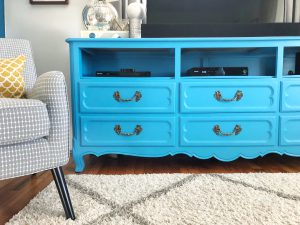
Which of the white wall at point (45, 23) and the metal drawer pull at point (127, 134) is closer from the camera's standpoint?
the metal drawer pull at point (127, 134)

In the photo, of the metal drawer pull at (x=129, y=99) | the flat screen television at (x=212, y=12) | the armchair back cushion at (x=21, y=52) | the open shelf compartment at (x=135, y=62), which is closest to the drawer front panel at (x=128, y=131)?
the metal drawer pull at (x=129, y=99)

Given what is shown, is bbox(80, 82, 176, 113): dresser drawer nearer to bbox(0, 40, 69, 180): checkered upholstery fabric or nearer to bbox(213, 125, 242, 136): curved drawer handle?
bbox(213, 125, 242, 136): curved drawer handle

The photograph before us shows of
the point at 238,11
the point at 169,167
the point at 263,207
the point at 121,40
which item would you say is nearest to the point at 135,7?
the point at 121,40

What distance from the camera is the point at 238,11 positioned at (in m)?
1.84

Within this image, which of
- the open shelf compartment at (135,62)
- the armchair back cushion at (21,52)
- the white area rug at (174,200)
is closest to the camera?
the white area rug at (174,200)

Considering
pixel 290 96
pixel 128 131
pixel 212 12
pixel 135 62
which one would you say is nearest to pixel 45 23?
pixel 135 62

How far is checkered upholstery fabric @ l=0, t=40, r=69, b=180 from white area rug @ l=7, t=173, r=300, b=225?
0.67 ft

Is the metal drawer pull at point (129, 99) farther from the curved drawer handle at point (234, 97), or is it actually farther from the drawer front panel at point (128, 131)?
the curved drawer handle at point (234, 97)

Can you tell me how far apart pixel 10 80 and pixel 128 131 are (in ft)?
2.11

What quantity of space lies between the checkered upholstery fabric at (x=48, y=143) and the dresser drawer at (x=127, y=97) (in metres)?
0.50

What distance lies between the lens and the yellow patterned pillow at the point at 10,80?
4.24 ft

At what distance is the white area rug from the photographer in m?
1.00

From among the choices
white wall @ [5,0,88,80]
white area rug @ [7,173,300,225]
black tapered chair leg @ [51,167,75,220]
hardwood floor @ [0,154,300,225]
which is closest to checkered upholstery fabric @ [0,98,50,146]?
black tapered chair leg @ [51,167,75,220]

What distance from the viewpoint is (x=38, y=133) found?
3.14 feet
